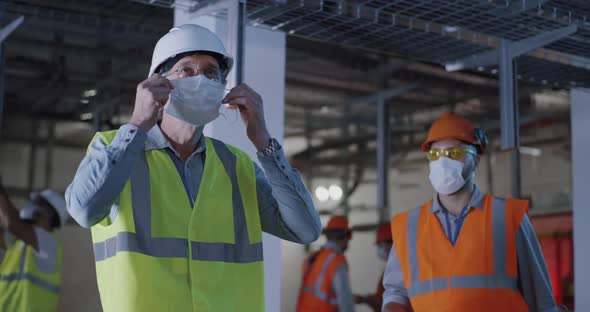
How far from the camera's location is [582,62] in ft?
19.0

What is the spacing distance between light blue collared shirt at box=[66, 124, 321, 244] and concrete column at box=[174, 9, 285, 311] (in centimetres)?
151

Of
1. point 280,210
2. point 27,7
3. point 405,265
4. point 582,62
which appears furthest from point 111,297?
point 582,62

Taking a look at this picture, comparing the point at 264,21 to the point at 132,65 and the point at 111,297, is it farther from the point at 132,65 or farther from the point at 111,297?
the point at 132,65

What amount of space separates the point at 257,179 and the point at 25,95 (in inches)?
382

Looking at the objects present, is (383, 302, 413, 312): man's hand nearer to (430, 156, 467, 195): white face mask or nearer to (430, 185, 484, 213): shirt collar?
(430, 185, 484, 213): shirt collar

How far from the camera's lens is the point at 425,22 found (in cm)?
498

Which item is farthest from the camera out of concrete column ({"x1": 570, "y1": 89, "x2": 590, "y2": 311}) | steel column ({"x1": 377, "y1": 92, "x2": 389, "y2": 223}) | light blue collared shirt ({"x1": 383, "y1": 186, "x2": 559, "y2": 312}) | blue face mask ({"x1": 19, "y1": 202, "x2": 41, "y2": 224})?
blue face mask ({"x1": 19, "y1": 202, "x2": 41, "y2": 224})

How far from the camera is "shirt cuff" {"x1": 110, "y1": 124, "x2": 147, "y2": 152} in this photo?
8.31ft

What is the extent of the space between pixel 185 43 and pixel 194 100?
20 centimetres

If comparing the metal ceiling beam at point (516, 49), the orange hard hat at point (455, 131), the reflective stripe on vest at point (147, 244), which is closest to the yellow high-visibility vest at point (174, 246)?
the reflective stripe on vest at point (147, 244)

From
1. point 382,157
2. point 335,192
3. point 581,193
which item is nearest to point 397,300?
point 581,193

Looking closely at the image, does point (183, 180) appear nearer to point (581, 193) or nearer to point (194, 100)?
point (194, 100)

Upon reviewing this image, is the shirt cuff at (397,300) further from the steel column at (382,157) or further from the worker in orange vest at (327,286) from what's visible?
the worker in orange vest at (327,286)

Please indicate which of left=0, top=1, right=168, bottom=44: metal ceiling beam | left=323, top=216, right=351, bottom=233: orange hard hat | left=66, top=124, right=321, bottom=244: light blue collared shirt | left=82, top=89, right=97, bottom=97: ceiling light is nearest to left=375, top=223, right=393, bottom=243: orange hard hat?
left=323, top=216, right=351, bottom=233: orange hard hat
